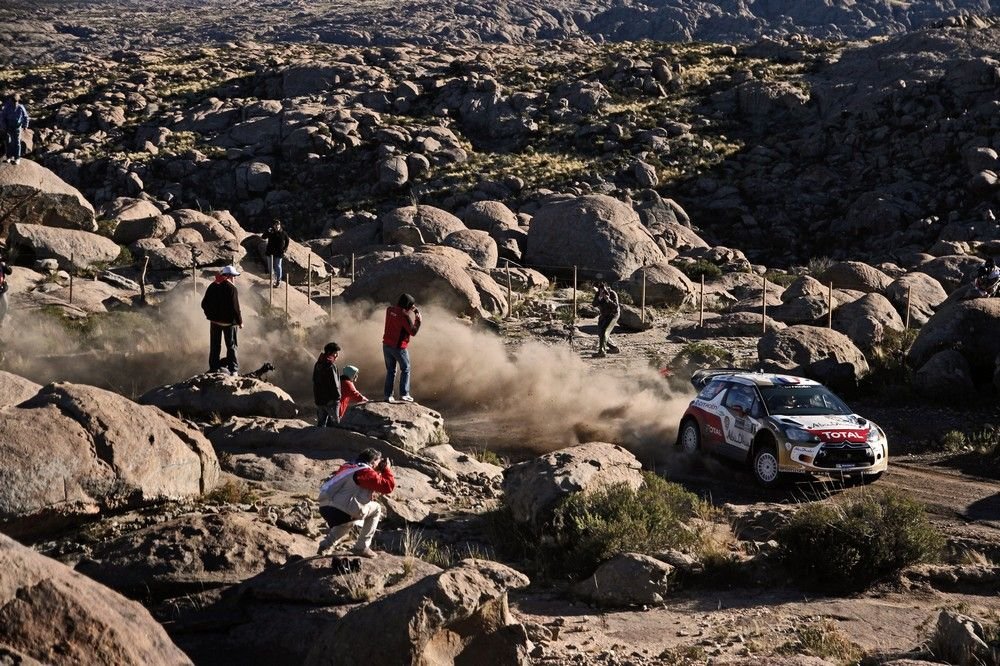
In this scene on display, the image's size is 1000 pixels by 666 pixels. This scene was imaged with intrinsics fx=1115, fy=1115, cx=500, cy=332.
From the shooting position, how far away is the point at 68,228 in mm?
35156

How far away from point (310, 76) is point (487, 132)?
12.4 m

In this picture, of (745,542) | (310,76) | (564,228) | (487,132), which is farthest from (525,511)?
(310,76)

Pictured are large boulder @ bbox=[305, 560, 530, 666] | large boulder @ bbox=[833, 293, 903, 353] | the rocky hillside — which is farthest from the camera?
the rocky hillside

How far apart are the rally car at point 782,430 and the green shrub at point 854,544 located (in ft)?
9.75

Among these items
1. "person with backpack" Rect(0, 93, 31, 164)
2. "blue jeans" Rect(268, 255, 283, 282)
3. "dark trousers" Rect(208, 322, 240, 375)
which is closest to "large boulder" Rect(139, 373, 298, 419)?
"dark trousers" Rect(208, 322, 240, 375)

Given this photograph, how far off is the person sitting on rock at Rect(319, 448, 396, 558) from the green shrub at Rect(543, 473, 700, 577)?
299cm

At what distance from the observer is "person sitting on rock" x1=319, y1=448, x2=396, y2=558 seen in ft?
35.4

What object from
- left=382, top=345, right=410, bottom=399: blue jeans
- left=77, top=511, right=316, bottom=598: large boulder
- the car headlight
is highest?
left=77, top=511, right=316, bottom=598: large boulder

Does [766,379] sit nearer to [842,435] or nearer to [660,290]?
[842,435]

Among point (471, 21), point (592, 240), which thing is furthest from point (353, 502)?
point (471, 21)

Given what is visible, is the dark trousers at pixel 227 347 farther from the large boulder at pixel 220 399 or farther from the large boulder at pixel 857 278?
the large boulder at pixel 857 278

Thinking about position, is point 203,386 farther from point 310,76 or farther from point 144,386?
point 310,76

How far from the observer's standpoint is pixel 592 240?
37969mm

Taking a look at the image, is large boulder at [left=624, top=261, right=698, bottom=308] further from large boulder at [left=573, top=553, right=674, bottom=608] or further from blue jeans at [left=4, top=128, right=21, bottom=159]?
large boulder at [left=573, top=553, right=674, bottom=608]
